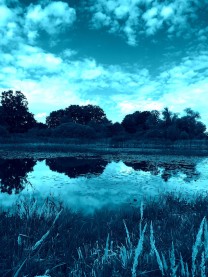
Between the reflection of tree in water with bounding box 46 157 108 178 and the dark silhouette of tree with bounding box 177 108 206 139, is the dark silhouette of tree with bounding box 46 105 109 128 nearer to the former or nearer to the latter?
the dark silhouette of tree with bounding box 177 108 206 139

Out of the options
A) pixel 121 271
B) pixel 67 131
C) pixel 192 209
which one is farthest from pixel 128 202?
pixel 67 131

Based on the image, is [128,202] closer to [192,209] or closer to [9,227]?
[192,209]

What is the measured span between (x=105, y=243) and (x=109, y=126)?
7248 centimetres

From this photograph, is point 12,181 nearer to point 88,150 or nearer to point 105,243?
point 105,243

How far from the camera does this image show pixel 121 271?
2875 mm

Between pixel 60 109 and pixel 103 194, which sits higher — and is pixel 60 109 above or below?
above

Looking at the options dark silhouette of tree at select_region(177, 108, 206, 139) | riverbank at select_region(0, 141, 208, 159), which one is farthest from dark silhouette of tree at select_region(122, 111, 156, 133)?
riverbank at select_region(0, 141, 208, 159)

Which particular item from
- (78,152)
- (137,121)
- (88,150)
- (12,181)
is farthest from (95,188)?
(137,121)

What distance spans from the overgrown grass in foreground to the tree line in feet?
186

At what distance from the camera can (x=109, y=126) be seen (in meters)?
77.9

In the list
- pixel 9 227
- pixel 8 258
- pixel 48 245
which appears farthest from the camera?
pixel 9 227

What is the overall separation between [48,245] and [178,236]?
2.51 meters

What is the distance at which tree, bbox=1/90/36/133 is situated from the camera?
81.5 meters

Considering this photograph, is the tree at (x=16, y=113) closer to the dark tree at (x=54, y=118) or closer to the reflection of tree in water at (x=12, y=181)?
the dark tree at (x=54, y=118)
